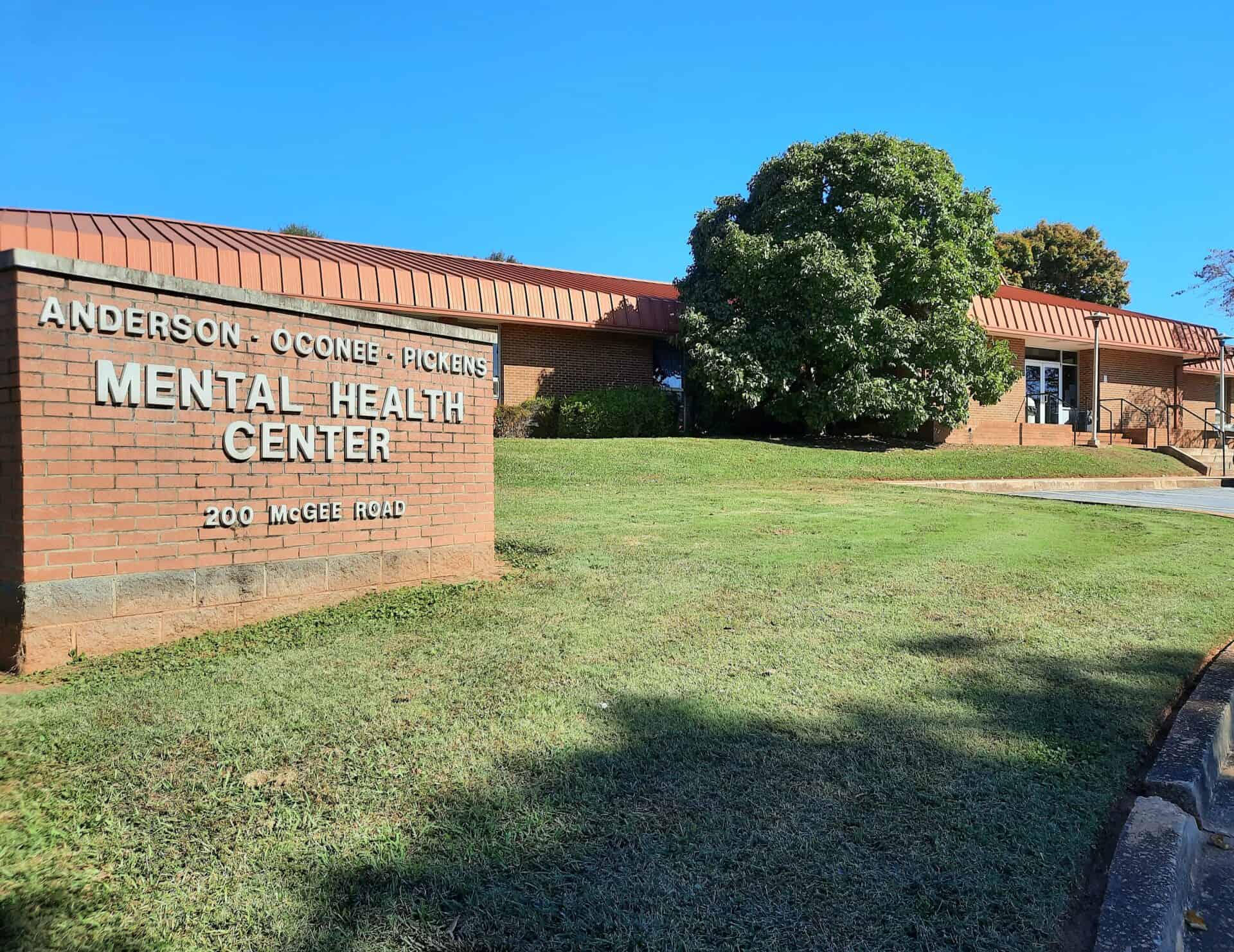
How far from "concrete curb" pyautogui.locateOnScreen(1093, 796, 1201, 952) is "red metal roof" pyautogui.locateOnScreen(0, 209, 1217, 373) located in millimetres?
13891

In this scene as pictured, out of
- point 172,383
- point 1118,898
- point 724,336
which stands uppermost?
point 724,336

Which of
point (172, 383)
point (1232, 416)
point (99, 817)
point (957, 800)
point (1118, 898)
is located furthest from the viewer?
point (1232, 416)

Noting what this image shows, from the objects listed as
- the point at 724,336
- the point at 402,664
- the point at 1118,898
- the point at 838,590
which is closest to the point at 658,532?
the point at 838,590

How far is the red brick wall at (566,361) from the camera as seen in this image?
19828 millimetres

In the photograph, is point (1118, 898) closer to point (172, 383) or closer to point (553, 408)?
point (172, 383)

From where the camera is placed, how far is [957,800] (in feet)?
9.58

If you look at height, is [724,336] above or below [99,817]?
above

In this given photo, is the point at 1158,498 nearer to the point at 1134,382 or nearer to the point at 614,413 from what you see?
the point at 614,413

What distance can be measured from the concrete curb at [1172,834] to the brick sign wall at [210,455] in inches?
174

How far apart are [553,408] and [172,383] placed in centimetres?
1504

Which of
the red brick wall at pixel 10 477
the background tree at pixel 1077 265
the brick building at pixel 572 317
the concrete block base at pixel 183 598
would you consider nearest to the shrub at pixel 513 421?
the brick building at pixel 572 317

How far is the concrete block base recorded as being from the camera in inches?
162

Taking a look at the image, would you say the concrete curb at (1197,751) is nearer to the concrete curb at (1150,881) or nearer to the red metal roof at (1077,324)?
the concrete curb at (1150,881)

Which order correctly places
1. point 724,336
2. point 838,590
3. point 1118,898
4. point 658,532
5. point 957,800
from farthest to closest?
point 724,336 → point 658,532 → point 838,590 → point 957,800 → point 1118,898
